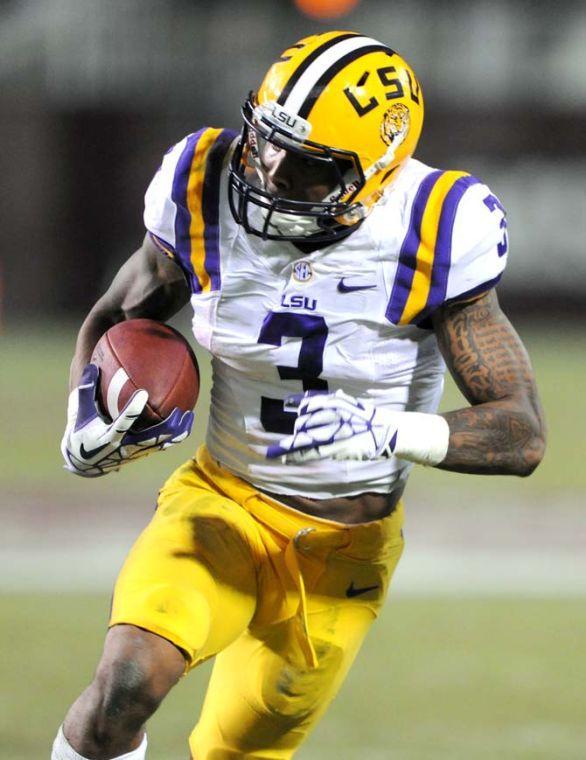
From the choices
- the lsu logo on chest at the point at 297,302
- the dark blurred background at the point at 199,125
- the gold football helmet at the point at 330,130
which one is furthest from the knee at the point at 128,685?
the dark blurred background at the point at 199,125

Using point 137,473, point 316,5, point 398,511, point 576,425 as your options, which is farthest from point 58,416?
point 398,511

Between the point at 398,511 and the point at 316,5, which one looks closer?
the point at 398,511

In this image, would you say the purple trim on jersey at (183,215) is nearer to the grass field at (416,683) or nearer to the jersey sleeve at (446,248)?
the jersey sleeve at (446,248)

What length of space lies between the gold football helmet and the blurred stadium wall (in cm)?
690

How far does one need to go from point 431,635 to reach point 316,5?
597cm

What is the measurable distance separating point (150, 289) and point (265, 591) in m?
0.73

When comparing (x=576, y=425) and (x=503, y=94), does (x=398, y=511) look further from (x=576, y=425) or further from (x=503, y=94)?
(x=503, y=94)

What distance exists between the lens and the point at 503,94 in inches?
402

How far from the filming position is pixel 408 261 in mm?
3090

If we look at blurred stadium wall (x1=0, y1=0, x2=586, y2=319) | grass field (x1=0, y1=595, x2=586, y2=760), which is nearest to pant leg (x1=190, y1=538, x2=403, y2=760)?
grass field (x1=0, y1=595, x2=586, y2=760)

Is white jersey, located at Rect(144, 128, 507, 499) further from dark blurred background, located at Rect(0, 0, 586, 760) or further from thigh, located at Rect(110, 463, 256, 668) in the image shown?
dark blurred background, located at Rect(0, 0, 586, 760)

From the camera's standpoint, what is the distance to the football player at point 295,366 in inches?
118

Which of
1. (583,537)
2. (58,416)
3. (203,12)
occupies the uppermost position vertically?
(203,12)

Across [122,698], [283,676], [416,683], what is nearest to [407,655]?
[416,683]
